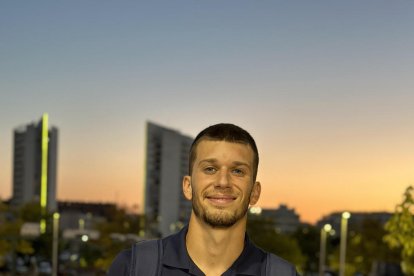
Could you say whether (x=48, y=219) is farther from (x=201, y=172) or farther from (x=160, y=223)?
(x=160, y=223)

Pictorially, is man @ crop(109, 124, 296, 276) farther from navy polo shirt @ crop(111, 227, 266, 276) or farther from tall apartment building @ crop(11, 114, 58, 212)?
tall apartment building @ crop(11, 114, 58, 212)

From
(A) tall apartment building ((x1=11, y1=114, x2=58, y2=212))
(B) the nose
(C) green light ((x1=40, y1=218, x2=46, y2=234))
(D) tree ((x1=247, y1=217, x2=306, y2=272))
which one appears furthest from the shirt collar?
(A) tall apartment building ((x1=11, y1=114, x2=58, y2=212))

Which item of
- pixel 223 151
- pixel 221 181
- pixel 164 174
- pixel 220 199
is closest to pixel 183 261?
pixel 220 199

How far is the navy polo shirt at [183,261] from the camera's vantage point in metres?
3.29

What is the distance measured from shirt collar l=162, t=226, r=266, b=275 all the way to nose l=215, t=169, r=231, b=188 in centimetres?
46

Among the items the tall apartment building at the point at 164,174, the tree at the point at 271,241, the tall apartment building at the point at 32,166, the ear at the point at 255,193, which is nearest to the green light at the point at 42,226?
the tree at the point at 271,241

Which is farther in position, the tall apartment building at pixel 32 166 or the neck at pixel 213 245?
the tall apartment building at pixel 32 166

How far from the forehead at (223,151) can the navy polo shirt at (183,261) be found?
1.78ft

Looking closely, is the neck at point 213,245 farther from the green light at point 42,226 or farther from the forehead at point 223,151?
the green light at point 42,226

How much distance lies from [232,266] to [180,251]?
343 millimetres

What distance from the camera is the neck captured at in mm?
3428

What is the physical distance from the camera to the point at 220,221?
3359 mm

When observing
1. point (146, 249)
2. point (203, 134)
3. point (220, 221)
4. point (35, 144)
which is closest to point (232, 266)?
point (220, 221)

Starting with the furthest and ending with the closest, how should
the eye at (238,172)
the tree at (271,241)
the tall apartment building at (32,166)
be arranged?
the tall apartment building at (32,166), the tree at (271,241), the eye at (238,172)
